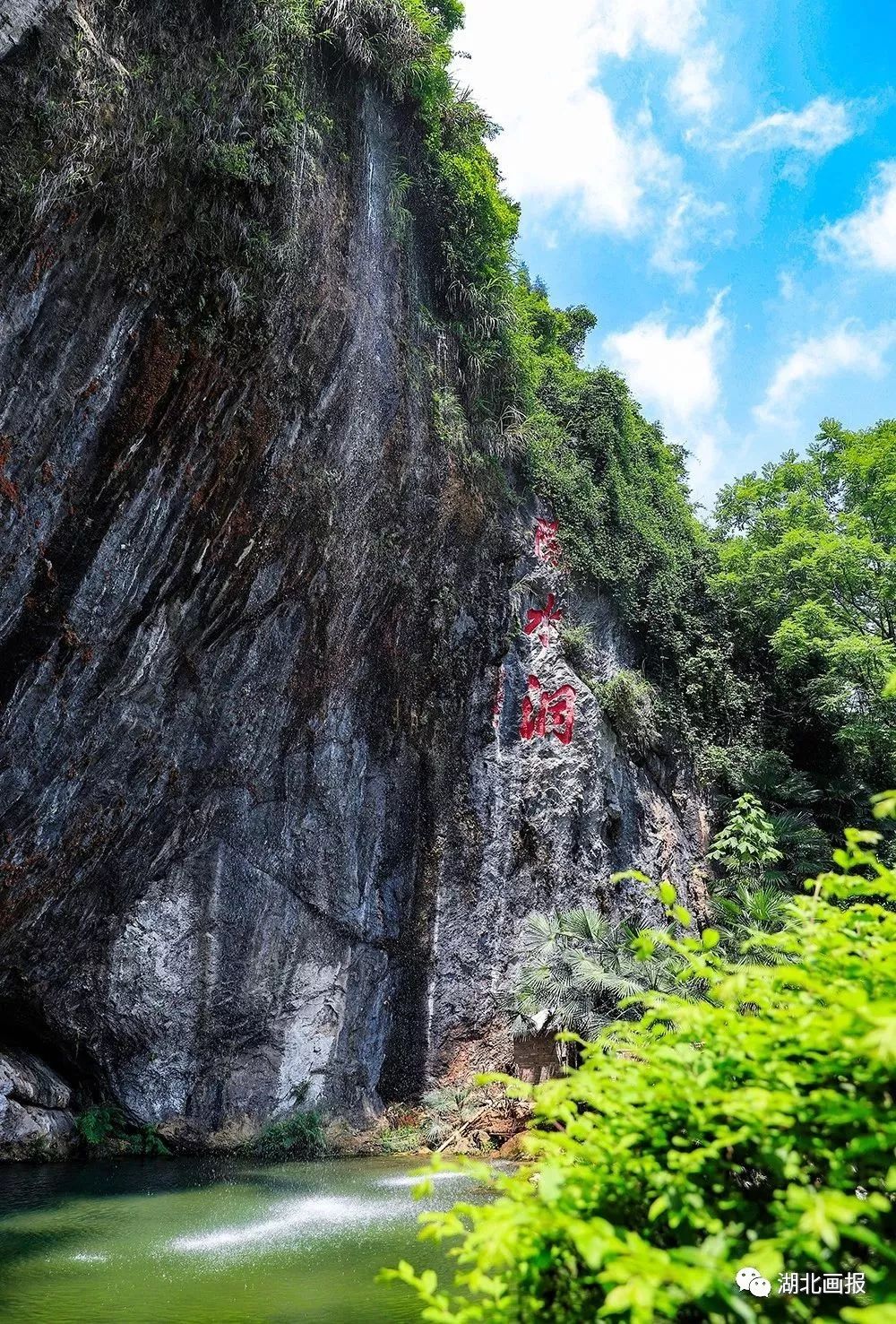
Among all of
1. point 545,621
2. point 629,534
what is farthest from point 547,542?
point 629,534

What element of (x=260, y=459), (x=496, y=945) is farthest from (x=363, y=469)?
(x=496, y=945)

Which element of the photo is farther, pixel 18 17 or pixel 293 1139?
pixel 293 1139

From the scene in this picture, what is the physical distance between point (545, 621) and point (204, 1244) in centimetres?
1025

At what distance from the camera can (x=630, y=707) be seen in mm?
14516

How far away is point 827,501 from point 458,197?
1009 cm

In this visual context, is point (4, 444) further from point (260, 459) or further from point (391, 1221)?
point (391, 1221)

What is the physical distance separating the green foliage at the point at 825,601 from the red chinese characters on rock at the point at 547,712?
4839mm

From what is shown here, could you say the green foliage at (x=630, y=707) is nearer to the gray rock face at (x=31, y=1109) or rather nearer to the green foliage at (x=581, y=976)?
the green foliage at (x=581, y=976)

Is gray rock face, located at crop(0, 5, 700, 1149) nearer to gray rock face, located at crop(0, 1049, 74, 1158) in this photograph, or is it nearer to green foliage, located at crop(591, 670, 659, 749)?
gray rock face, located at crop(0, 1049, 74, 1158)

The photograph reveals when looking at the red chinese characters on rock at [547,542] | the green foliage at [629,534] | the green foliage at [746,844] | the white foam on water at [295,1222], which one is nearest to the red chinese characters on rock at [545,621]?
the red chinese characters on rock at [547,542]

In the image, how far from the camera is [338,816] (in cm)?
1162
